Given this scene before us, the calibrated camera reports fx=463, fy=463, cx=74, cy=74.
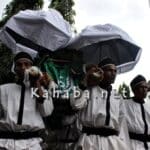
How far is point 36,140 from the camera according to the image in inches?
177

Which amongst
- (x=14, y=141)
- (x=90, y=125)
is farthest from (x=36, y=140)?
(x=90, y=125)

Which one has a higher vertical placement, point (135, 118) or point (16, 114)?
point (16, 114)

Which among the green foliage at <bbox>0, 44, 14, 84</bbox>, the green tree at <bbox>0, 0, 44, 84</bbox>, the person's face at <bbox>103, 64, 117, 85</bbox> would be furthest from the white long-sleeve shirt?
the green tree at <bbox>0, 0, 44, 84</bbox>

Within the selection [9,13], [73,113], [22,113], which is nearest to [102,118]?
[73,113]

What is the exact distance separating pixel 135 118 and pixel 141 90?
13.0 inches

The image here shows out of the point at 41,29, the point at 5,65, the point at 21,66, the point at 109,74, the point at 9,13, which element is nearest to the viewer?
the point at 21,66

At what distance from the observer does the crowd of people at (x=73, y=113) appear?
4.46 meters

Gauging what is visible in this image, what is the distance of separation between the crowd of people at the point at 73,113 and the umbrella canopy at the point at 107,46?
0.56 m

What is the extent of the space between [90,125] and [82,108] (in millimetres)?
200

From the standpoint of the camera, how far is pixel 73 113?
5207 millimetres

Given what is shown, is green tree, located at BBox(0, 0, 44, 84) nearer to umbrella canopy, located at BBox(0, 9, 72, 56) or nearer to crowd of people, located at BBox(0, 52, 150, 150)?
umbrella canopy, located at BBox(0, 9, 72, 56)

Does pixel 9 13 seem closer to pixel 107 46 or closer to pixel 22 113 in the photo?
pixel 107 46

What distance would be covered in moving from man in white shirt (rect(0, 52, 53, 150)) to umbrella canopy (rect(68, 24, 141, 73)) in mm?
1106

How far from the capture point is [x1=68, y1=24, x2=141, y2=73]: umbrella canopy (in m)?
5.59
